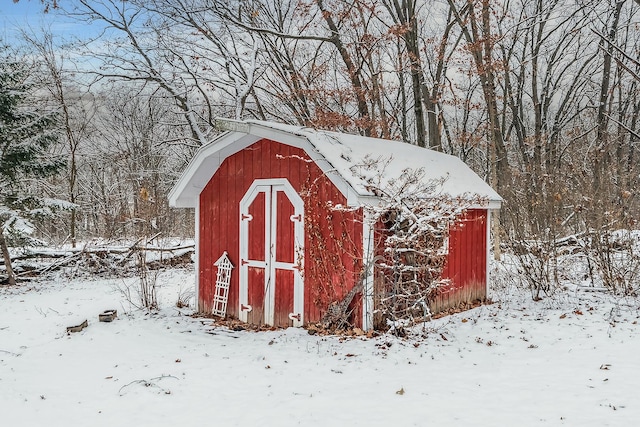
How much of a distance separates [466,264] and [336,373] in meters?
3.80

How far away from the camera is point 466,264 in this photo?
7.59 metres

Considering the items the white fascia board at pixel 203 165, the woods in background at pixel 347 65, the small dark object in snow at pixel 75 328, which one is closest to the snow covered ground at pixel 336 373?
the small dark object in snow at pixel 75 328

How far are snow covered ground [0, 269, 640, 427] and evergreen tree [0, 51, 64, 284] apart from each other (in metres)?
4.92

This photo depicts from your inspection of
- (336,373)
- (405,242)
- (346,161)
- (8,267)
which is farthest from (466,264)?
(8,267)

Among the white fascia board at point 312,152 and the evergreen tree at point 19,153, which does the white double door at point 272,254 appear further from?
the evergreen tree at point 19,153

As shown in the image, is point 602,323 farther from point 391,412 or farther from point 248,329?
point 248,329

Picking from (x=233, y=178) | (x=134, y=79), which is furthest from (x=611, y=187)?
(x=134, y=79)

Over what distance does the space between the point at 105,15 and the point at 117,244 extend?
7.92 metres

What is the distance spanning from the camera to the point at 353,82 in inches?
567

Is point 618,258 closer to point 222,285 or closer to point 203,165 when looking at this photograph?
point 222,285

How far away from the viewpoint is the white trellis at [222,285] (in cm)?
747

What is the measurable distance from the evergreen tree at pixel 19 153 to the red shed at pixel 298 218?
19.8 ft

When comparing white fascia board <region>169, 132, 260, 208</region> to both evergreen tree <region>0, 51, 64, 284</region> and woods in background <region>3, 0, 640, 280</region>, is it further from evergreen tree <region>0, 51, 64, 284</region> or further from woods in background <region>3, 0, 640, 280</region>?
evergreen tree <region>0, 51, 64, 284</region>

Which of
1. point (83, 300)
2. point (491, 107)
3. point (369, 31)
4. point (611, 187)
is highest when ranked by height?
point (369, 31)
